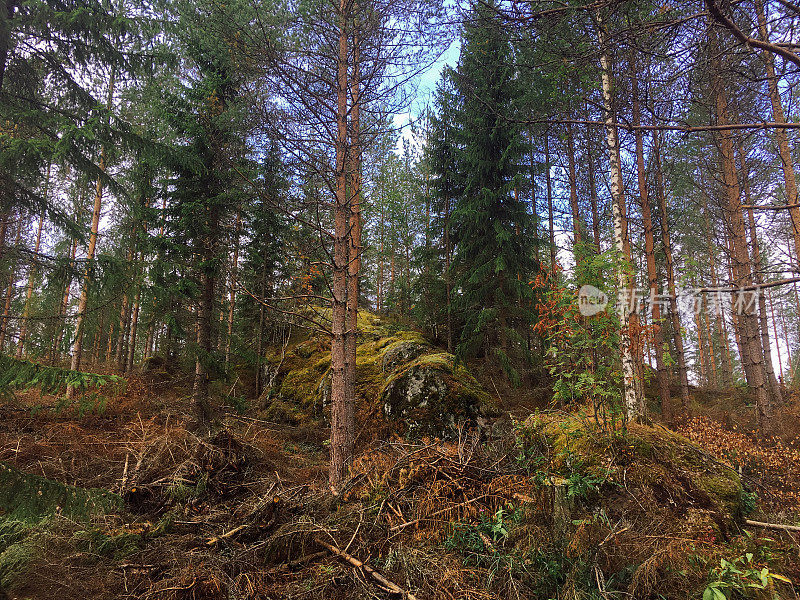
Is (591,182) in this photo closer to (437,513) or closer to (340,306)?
(340,306)

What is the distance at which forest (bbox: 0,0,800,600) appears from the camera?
3.03m

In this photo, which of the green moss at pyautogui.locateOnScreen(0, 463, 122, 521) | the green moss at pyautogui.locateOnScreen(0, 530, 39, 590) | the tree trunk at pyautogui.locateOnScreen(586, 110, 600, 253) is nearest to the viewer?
→ the green moss at pyautogui.locateOnScreen(0, 530, 39, 590)

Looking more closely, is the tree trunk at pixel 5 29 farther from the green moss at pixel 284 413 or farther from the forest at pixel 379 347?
the green moss at pixel 284 413

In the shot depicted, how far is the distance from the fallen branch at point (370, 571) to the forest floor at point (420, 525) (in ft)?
0.06

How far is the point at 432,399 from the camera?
25.0 ft

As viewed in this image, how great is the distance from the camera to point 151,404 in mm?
9094

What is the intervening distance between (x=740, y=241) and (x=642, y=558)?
421 inches

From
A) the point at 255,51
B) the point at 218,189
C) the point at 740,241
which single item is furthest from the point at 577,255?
the point at 218,189

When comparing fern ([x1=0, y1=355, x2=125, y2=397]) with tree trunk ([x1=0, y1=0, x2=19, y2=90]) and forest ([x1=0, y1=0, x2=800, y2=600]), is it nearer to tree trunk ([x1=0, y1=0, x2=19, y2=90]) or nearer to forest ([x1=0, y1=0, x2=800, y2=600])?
forest ([x1=0, y1=0, x2=800, y2=600])

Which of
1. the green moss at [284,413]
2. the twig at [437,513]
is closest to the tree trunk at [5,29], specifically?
the twig at [437,513]

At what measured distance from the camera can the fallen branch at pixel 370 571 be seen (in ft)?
9.61

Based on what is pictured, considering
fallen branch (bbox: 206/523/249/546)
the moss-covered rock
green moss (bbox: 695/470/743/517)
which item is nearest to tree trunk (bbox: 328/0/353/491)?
fallen branch (bbox: 206/523/249/546)

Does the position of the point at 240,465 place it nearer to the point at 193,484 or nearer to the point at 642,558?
the point at 193,484

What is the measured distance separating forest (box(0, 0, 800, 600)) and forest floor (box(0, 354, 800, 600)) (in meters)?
0.03
